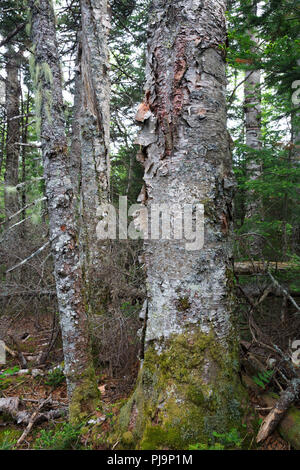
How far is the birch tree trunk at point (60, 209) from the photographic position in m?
2.86

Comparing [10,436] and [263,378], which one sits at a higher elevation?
[263,378]

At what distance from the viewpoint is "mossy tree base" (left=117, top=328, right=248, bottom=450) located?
1702 millimetres

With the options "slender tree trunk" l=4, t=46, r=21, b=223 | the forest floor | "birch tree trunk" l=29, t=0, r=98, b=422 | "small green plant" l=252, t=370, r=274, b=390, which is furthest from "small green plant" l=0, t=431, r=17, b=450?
"slender tree trunk" l=4, t=46, r=21, b=223

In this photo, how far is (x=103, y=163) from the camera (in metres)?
5.14

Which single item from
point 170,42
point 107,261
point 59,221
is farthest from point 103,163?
point 170,42

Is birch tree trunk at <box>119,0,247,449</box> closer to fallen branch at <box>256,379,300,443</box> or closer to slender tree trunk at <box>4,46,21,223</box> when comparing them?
fallen branch at <box>256,379,300,443</box>

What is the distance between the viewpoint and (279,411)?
1886 mm

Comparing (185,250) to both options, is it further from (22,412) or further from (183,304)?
(22,412)

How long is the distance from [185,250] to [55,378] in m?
3.00

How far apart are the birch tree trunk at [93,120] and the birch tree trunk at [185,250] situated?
10.2 ft

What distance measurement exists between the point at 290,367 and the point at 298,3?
3.68 metres

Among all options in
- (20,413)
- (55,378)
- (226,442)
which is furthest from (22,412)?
(226,442)

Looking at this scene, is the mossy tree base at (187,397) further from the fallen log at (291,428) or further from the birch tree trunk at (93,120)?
the birch tree trunk at (93,120)
